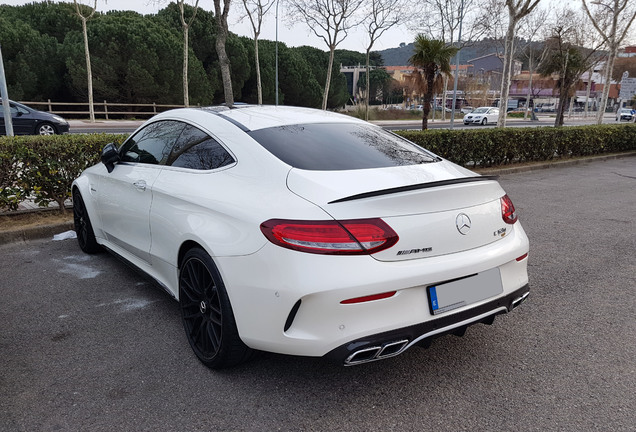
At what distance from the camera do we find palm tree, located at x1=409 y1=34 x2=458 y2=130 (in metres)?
17.1

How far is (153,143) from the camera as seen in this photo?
12.1 feet

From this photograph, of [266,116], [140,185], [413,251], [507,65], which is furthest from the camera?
[507,65]

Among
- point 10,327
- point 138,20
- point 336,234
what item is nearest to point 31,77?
point 138,20

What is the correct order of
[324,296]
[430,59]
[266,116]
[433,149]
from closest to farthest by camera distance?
[324,296]
[266,116]
[433,149]
[430,59]

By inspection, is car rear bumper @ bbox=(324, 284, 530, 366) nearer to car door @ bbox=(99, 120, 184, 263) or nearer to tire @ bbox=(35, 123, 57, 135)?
car door @ bbox=(99, 120, 184, 263)

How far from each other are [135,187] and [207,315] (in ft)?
4.19

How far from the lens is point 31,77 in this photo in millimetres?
29125

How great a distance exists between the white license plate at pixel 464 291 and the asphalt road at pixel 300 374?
20.1 inches

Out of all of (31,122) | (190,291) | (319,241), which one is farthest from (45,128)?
(319,241)

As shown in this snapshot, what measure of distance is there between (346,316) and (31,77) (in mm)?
33092

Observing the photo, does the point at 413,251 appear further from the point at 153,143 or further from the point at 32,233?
the point at 32,233

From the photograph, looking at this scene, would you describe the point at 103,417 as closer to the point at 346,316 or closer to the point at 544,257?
the point at 346,316

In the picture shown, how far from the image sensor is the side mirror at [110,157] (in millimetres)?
3955

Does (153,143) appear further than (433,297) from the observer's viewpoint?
Yes
